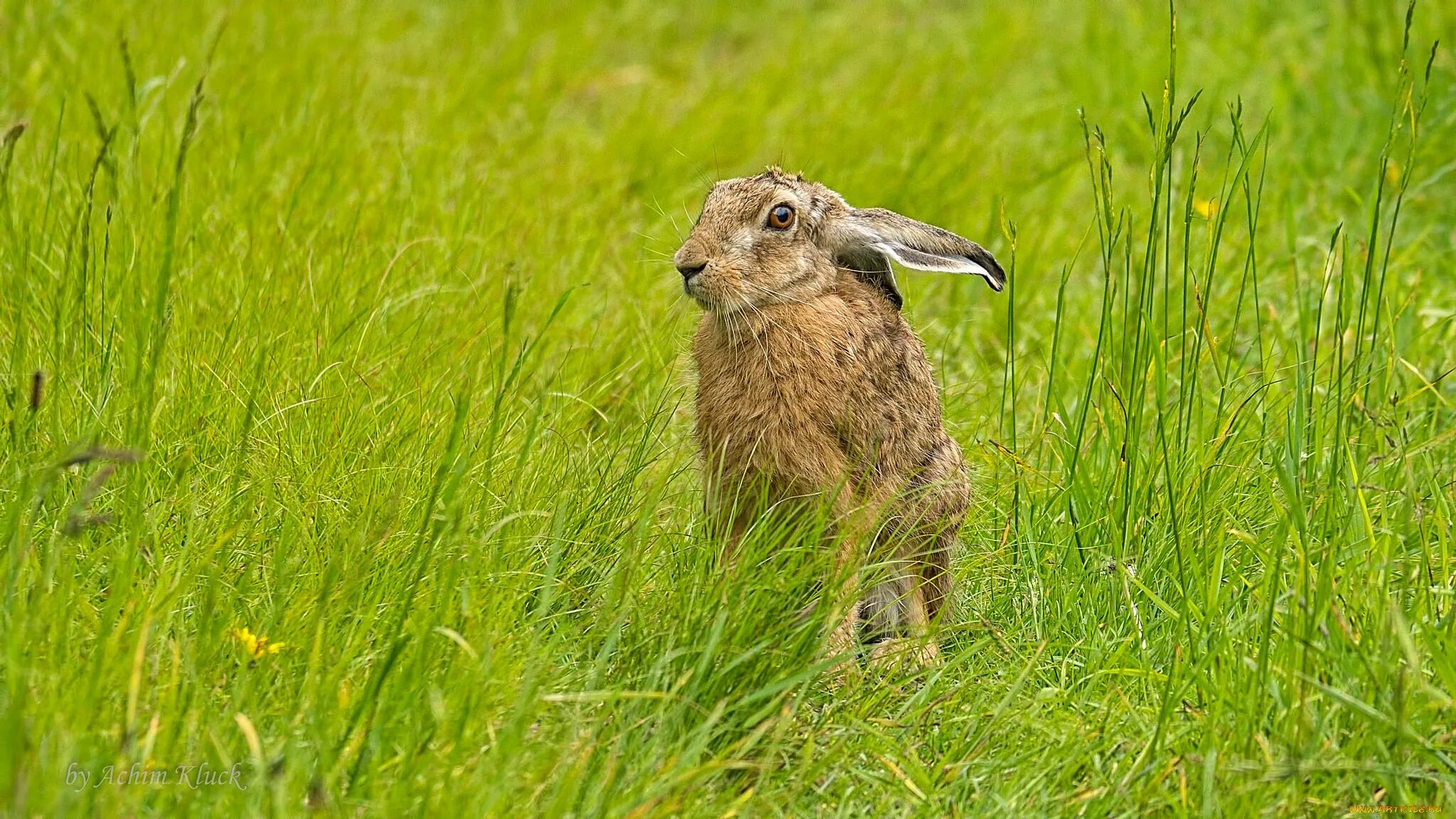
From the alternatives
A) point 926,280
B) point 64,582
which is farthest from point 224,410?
point 926,280

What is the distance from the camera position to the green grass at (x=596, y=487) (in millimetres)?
2746

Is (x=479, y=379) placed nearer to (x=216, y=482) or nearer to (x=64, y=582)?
(x=216, y=482)

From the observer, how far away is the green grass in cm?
275

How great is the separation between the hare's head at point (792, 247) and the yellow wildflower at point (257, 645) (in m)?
1.37

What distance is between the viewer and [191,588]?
123 inches

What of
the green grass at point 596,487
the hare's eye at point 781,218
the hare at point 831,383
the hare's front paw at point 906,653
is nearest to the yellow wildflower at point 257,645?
the green grass at point 596,487

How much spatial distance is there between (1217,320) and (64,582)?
3.76 meters
